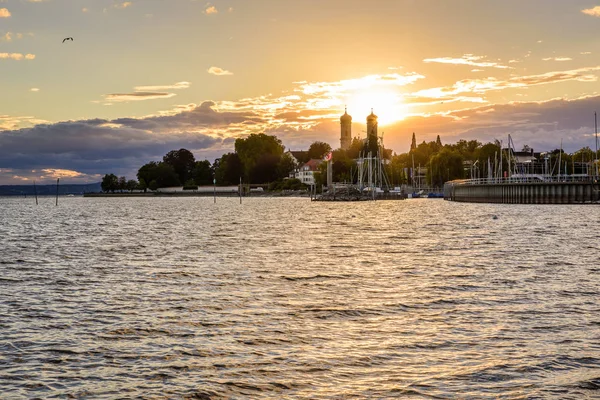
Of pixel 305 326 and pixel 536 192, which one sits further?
pixel 536 192

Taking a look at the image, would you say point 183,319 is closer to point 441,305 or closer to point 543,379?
point 441,305

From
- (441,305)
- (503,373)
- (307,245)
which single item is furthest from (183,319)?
(307,245)

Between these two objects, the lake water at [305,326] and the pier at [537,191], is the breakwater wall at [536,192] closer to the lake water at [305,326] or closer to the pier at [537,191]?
the pier at [537,191]

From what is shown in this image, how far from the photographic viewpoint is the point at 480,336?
17.3 metres

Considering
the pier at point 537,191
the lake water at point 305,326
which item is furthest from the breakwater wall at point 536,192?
the lake water at point 305,326

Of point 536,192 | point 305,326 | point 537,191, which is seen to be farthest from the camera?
point 536,192

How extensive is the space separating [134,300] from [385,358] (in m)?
11.5

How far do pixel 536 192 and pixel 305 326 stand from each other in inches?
4279

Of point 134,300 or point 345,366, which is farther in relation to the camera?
point 134,300

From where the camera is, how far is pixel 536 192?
391 ft

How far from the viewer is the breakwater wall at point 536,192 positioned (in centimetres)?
11188

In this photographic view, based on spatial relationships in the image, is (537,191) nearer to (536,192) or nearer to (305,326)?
(536,192)

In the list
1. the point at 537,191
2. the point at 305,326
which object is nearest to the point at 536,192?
the point at 537,191

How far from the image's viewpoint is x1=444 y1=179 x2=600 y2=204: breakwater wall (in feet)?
367
